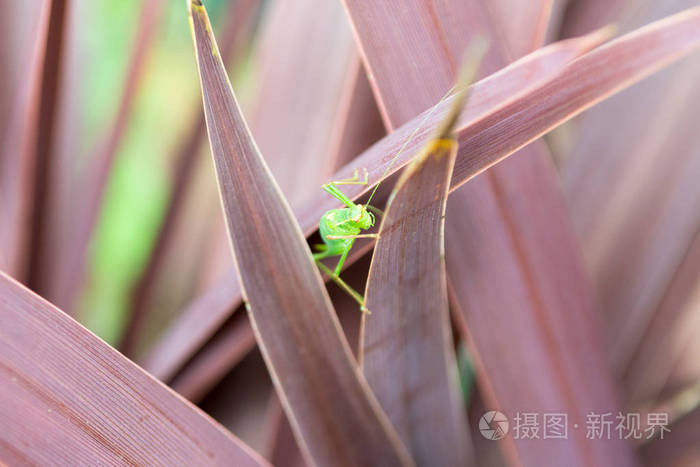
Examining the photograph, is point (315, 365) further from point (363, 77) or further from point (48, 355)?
point (363, 77)

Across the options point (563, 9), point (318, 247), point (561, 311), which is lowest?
point (561, 311)

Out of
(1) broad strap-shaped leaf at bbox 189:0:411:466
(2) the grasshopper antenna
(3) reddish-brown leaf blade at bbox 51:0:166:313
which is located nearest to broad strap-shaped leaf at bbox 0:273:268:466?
(1) broad strap-shaped leaf at bbox 189:0:411:466

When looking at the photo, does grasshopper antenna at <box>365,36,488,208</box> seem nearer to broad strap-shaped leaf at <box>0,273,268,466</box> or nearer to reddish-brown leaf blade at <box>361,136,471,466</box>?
reddish-brown leaf blade at <box>361,136,471,466</box>

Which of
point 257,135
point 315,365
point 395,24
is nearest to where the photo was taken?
point 315,365

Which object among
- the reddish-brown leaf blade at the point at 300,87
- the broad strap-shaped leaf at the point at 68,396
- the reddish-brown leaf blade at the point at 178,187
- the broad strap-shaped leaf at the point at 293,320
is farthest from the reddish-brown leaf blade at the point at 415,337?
the reddish-brown leaf blade at the point at 178,187

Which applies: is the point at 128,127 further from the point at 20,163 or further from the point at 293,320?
the point at 293,320

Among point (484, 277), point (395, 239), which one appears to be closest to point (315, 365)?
point (395, 239)
